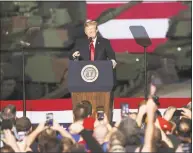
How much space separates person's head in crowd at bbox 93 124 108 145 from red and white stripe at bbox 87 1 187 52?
144 inches

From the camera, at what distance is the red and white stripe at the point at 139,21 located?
326 inches

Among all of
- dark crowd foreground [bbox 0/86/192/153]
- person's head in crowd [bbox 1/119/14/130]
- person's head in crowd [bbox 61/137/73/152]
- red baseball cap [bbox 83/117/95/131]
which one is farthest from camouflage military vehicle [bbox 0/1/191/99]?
person's head in crowd [bbox 61/137/73/152]

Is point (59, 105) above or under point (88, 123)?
under

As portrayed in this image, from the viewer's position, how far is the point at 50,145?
4.35 m

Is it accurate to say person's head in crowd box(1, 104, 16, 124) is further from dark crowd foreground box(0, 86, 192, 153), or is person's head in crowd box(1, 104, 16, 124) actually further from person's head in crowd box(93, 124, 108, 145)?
person's head in crowd box(93, 124, 108, 145)

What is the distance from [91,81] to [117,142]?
1.82 m

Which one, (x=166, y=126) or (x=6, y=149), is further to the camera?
(x=166, y=126)

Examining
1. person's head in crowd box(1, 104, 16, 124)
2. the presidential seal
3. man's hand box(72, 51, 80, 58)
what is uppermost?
man's hand box(72, 51, 80, 58)

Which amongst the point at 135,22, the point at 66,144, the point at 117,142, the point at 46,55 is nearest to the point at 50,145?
the point at 66,144

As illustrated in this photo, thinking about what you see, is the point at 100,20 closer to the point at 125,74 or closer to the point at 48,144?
the point at 125,74

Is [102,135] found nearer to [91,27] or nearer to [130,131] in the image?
[130,131]

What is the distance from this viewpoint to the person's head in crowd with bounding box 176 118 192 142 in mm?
4839

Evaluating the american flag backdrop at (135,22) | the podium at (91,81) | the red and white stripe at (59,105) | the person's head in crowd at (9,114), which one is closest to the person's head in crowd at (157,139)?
the person's head in crowd at (9,114)

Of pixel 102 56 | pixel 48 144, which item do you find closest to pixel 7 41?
pixel 102 56
